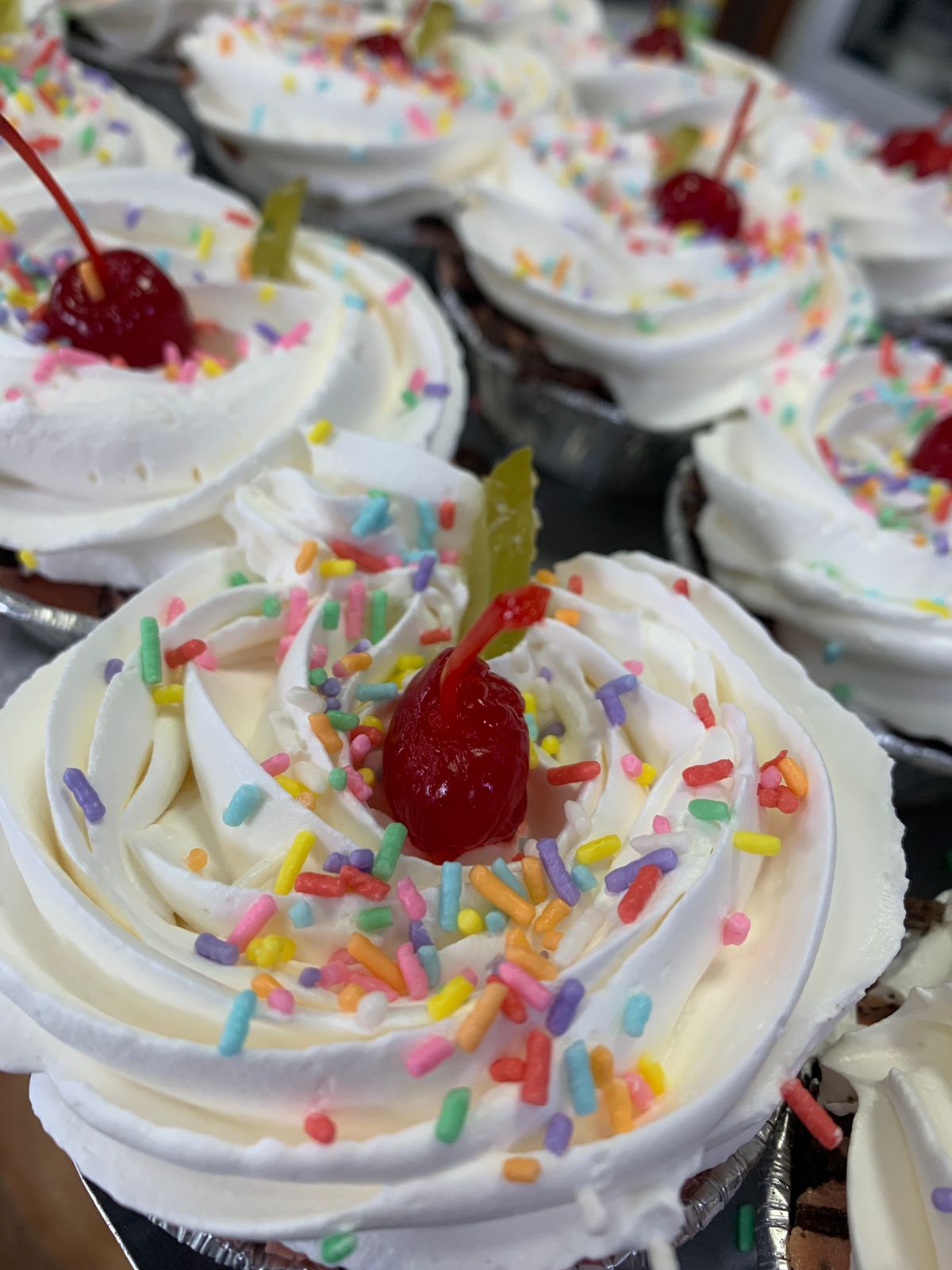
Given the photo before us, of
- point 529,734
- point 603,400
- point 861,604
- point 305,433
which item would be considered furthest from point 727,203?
point 529,734

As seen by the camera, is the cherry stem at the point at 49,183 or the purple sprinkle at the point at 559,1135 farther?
the cherry stem at the point at 49,183

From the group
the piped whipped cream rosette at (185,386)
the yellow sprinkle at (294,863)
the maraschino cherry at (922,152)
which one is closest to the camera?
the yellow sprinkle at (294,863)

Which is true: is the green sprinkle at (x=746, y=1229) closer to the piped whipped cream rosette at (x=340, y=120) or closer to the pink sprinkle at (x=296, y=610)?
the pink sprinkle at (x=296, y=610)

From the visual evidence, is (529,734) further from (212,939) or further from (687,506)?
(687,506)

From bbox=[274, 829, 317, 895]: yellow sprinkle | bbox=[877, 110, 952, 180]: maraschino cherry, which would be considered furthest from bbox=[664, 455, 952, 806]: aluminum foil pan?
bbox=[877, 110, 952, 180]: maraschino cherry

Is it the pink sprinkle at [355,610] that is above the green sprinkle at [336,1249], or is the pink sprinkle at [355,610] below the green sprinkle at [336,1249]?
above

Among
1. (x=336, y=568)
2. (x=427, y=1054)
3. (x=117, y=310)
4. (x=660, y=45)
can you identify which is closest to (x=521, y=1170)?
(x=427, y=1054)

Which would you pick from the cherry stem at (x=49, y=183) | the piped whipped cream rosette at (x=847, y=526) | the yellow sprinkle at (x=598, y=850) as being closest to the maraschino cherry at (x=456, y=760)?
the yellow sprinkle at (x=598, y=850)
